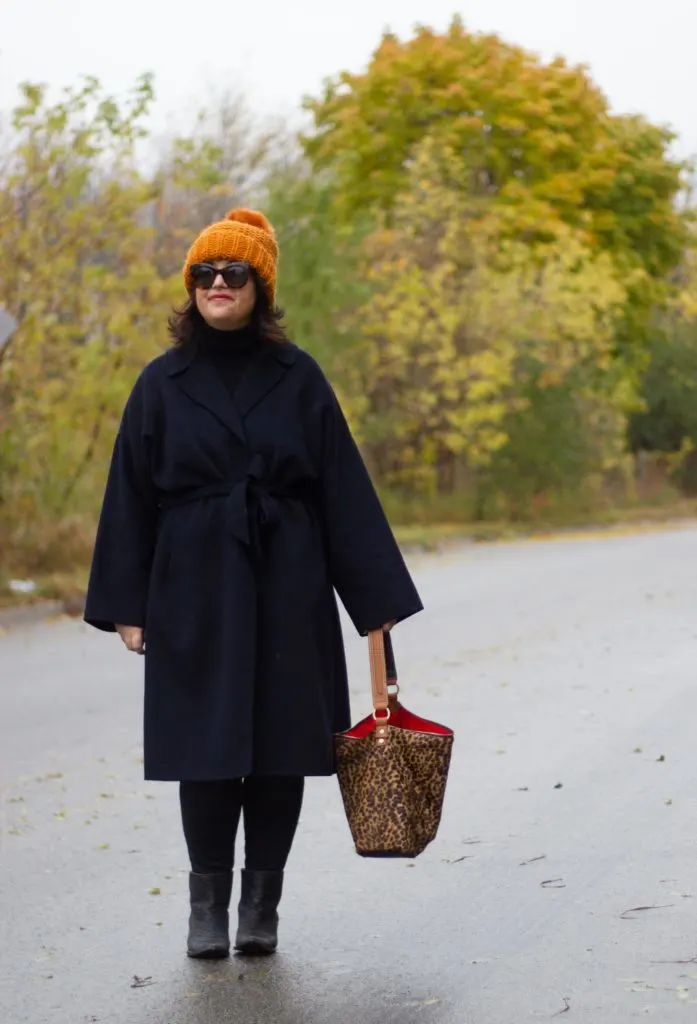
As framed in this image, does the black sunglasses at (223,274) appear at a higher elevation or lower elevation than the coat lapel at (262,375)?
higher

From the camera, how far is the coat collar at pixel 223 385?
4.89m

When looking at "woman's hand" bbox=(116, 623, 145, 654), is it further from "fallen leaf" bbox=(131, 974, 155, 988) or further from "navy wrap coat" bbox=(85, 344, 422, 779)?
"fallen leaf" bbox=(131, 974, 155, 988)

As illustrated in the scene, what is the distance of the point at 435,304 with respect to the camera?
31.2m

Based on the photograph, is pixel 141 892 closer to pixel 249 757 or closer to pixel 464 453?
pixel 249 757

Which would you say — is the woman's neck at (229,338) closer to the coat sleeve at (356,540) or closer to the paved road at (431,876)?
the coat sleeve at (356,540)

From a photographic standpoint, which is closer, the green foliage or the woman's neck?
the woman's neck

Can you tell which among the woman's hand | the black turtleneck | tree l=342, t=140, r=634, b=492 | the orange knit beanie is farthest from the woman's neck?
tree l=342, t=140, r=634, b=492

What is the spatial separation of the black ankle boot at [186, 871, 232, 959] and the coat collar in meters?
1.12

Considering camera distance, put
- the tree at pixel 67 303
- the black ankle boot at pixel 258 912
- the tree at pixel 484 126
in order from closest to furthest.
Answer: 1. the black ankle boot at pixel 258 912
2. the tree at pixel 67 303
3. the tree at pixel 484 126

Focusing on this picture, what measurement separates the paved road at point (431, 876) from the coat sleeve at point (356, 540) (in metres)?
0.91

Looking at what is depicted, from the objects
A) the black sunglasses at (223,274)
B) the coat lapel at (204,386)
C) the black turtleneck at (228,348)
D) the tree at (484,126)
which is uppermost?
the tree at (484,126)

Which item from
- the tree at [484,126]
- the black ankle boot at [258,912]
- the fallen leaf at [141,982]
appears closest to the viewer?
the fallen leaf at [141,982]

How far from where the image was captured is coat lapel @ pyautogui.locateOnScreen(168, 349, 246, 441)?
488 centimetres

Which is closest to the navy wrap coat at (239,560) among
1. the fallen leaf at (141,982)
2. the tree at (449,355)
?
the fallen leaf at (141,982)
